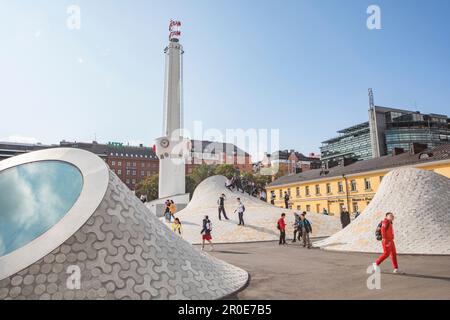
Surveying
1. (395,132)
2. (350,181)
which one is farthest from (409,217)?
(395,132)

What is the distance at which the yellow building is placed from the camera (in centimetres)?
4238

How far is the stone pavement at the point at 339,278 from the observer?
7035mm

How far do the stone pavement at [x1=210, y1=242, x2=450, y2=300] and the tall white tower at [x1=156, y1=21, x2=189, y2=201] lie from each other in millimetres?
38058

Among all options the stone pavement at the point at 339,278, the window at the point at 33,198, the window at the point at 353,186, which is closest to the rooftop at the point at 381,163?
the window at the point at 353,186

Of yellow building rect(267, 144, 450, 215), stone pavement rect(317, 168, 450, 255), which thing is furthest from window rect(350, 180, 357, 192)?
stone pavement rect(317, 168, 450, 255)

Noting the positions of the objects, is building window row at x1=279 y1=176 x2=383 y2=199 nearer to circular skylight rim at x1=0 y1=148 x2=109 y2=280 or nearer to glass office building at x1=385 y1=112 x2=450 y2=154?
glass office building at x1=385 y1=112 x2=450 y2=154

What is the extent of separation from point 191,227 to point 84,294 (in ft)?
66.8

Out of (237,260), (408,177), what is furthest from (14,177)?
(408,177)

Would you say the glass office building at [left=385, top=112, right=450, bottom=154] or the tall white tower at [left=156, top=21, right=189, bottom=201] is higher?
the glass office building at [left=385, top=112, right=450, bottom=154]

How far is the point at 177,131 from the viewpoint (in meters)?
49.5

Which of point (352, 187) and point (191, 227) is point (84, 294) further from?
point (352, 187)

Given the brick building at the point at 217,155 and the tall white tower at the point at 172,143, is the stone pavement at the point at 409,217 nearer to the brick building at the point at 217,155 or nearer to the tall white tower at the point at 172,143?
the tall white tower at the point at 172,143

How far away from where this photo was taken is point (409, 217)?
1504cm

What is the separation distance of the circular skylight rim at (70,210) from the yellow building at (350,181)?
4275 centimetres
